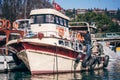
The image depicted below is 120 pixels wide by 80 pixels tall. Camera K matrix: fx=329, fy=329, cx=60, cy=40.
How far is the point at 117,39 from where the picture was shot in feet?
280

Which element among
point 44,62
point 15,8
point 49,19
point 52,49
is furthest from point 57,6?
point 15,8

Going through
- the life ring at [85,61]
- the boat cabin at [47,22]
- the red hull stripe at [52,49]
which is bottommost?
the life ring at [85,61]

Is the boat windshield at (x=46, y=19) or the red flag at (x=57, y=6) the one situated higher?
the red flag at (x=57, y=6)

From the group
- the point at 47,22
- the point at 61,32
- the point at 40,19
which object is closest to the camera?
the point at 47,22

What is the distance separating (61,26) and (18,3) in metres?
29.9

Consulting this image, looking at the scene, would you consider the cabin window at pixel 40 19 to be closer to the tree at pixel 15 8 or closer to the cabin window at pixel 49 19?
the cabin window at pixel 49 19

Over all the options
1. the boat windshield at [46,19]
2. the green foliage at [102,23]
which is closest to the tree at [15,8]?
the boat windshield at [46,19]

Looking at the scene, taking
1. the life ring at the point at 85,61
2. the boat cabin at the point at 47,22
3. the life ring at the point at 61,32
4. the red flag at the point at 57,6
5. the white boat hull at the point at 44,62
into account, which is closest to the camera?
the white boat hull at the point at 44,62

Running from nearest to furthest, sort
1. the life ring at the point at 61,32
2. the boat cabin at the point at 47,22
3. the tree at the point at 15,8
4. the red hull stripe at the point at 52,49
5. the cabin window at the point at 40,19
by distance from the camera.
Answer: the red hull stripe at the point at 52,49, the boat cabin at the point at 47,22, the cabin window at the point at 40,19, the life ring at the point at 61,32, the tree at the point at 15,8

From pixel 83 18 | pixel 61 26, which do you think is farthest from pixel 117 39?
pixel 61 26

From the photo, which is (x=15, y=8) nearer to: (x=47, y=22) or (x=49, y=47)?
(x=47, y=22)

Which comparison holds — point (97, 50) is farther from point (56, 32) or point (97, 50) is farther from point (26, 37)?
point (26, 37)

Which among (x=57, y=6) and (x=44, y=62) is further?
(x=57, y=6)

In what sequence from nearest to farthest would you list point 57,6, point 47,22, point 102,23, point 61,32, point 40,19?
point 47,22 < point 40,19 < point 61,32 < point 57,6 < point 102,23
